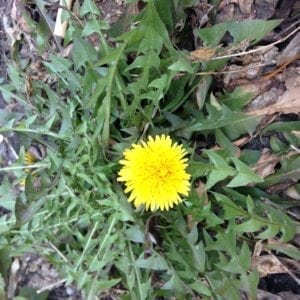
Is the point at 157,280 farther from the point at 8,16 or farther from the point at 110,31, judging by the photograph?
the point at 8,16

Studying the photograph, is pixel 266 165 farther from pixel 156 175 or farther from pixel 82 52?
pixel 82 52

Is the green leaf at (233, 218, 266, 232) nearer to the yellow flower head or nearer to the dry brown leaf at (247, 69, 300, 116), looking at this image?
the yellow flower head

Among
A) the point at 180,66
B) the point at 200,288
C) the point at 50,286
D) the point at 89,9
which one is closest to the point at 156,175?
the point at 180,66

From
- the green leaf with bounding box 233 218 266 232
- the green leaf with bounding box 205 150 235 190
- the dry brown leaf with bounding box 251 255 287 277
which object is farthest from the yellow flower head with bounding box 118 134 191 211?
the dry brown leaf with bounding box 251 255 287 277

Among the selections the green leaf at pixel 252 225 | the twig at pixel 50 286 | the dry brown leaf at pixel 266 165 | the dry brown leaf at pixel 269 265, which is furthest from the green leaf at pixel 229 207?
the twig at pixel 50 286

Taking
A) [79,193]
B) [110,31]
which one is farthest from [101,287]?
[110,31]
